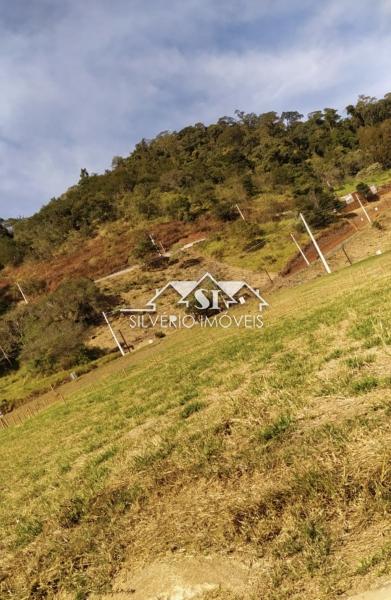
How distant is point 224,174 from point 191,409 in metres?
115

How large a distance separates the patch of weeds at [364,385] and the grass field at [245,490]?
0.03 m

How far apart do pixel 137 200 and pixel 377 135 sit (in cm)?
7019

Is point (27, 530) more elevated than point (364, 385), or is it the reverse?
point (27, 530)

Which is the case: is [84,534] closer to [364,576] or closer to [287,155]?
[364,576]

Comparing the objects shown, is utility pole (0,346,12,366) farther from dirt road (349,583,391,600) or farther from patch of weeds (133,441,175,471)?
dirt road (349,583,391,600)

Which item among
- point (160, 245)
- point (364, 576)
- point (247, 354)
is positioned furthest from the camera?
point (160, 245)

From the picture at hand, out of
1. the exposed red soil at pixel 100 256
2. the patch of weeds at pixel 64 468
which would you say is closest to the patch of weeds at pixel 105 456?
the patch of weeds at pixel 64 468

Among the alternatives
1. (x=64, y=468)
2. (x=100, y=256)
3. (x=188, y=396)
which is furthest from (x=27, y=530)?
(x=100, y=256)

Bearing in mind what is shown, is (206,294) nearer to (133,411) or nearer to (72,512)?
(133,411)

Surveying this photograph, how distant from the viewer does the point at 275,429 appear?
6.64 m

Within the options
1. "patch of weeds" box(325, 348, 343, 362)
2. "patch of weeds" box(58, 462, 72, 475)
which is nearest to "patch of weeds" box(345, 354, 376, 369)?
"patch of weeds" box(325, 348, 343, 362)

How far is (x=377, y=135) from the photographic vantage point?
4427 inches

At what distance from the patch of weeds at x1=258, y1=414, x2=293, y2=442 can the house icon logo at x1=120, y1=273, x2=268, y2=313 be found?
46.2 metres

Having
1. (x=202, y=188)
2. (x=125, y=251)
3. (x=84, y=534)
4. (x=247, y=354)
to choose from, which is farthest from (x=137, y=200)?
(x=84, y=534)
